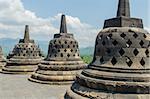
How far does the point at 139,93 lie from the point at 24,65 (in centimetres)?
1495

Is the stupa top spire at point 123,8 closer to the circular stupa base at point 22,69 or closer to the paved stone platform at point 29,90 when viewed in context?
the paved stone platform at point 29,90

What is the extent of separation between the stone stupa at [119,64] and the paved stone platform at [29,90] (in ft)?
11.2

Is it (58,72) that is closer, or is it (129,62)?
(129,62)

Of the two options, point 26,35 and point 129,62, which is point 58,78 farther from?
point 129,62

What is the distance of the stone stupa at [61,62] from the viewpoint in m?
15.6

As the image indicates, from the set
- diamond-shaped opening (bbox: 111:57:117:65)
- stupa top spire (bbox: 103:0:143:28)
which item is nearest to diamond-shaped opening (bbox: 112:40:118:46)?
diamond-shaped opening (bbox: 111:57:117:65)

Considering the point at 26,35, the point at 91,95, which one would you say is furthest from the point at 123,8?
the point at 26,35

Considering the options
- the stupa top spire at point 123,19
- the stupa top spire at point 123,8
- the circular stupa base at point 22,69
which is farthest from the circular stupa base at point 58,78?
the stupa top spire at point 123,8

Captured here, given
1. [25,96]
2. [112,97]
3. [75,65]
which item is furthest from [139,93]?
[75,65]

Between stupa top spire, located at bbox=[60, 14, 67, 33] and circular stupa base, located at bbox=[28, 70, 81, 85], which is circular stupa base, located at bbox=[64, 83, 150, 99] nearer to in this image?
circular stupa base, located at bbox=[28, 70, 81, 85]

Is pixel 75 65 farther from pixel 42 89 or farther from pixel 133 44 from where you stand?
pixel 133 44

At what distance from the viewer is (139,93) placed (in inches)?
288

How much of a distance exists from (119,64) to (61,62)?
8327mm

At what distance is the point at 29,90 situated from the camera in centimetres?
1382
